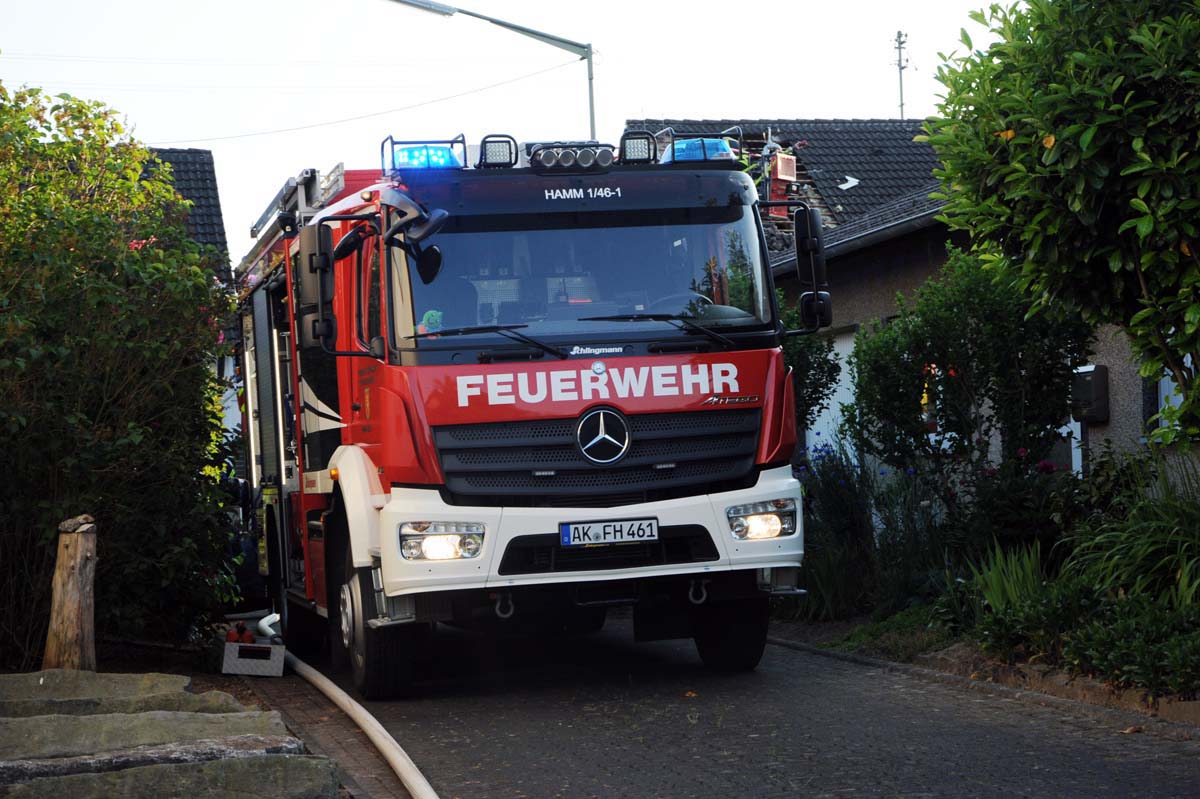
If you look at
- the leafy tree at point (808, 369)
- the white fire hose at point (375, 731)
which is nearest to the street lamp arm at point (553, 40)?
the leafy tree at point (808, 369)

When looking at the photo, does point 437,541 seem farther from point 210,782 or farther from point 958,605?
point 958,605

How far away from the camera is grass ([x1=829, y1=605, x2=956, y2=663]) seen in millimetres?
10500

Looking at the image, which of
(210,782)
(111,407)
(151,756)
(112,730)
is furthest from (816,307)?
(210,782)

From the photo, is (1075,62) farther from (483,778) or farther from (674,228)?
(483,778)

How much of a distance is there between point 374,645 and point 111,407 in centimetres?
257

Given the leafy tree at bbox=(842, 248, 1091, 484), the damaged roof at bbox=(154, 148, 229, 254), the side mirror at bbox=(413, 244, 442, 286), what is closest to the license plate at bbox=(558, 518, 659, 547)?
the side mirror at bbox=(413, 244, 442, 286)

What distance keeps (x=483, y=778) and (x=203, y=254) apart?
5425 millimetres

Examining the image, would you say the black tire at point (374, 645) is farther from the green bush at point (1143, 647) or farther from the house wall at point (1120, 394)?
the house wall at point (1120, 394)

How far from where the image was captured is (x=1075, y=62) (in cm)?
813

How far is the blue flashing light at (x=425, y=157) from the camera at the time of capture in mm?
9555

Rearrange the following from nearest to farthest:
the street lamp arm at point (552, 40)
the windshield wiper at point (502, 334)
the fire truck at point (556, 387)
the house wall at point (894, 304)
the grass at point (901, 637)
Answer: the fire truck at point (556, 387) → the windshield wiper at point (502, 334) → the grass at point (901, 637) → the house wall at point (894, 304) → the street lamp arm at point (552, 40)

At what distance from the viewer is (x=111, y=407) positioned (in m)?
10.8

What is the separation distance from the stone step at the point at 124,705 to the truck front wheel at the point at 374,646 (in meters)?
1.81

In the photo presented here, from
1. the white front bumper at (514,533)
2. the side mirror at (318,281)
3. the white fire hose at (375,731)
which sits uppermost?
the side mirror at (318,281)
